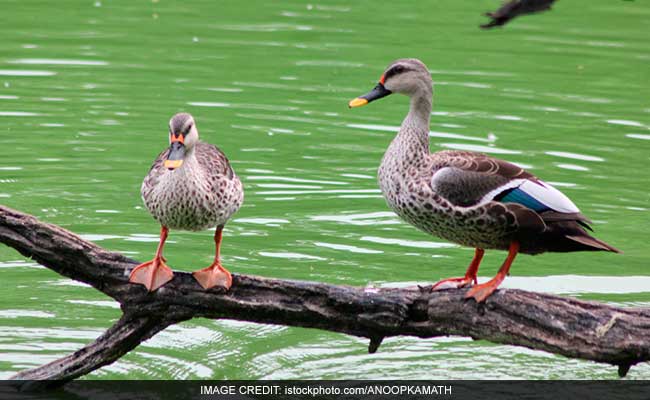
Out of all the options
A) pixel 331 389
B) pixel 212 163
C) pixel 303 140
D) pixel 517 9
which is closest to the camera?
pixel 517 9

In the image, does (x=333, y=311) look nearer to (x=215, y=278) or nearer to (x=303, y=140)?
(x=215, y=278)

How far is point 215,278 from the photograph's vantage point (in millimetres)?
7352

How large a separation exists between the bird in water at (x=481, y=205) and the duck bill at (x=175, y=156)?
1.25 m

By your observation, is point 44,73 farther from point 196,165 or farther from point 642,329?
point 642,329

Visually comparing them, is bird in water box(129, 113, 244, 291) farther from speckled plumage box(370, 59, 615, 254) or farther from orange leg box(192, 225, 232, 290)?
speckled plumage box(370, 59, 615, 254)

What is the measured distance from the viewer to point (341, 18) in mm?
20750

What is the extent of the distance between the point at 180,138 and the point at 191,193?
0.32 metres

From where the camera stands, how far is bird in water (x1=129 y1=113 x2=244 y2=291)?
24.1 ft

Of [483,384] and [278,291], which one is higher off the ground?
[278,291]

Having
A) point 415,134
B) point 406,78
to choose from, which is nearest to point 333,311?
point 415,134

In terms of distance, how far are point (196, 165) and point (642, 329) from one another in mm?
2669

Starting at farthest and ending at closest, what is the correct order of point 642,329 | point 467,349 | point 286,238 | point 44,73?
point 44,73 → point 286,238 → point 467,349 → point 642,329

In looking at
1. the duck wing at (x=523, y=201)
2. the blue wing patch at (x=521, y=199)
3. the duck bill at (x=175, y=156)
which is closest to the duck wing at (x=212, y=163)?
the duck bill at (x=175, y=156)

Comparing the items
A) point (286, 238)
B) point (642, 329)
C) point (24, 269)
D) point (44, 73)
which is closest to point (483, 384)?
point (642, 329)
